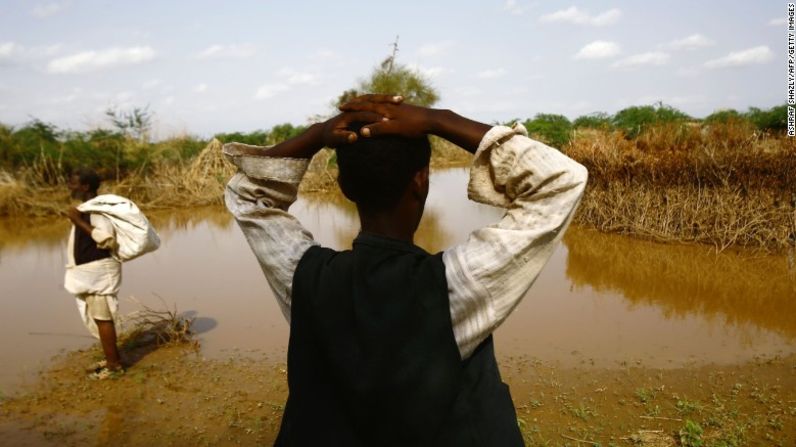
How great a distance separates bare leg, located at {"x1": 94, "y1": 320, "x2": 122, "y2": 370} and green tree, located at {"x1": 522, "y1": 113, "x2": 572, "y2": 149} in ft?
82.2

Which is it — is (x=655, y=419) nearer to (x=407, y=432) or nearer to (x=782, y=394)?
(x=782, y=394)

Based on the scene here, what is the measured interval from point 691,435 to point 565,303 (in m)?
3.31

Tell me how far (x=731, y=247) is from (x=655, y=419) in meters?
6.52

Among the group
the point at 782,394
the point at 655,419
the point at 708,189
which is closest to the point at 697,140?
the point at 708,189

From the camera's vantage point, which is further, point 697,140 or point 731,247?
point 697,140

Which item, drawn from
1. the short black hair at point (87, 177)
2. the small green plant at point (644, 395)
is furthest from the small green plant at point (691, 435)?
the short black hair at point (87, 177)

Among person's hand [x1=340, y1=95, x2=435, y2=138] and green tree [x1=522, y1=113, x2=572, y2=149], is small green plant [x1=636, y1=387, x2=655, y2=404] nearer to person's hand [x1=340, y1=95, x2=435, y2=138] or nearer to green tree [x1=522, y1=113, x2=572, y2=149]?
person's hand [x1=340, y1=95, x2=435, y2=138]

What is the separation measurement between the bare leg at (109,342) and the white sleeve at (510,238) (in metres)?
4.53

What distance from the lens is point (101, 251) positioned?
470 cm

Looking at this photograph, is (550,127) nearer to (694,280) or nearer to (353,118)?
(694,280)

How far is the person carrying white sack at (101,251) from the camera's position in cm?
461

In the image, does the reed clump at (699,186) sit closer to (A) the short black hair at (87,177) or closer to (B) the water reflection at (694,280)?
(B) the water reflection at (694,280)

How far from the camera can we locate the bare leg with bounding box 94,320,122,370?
473 cm

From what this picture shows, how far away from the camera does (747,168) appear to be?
9.16 metres
